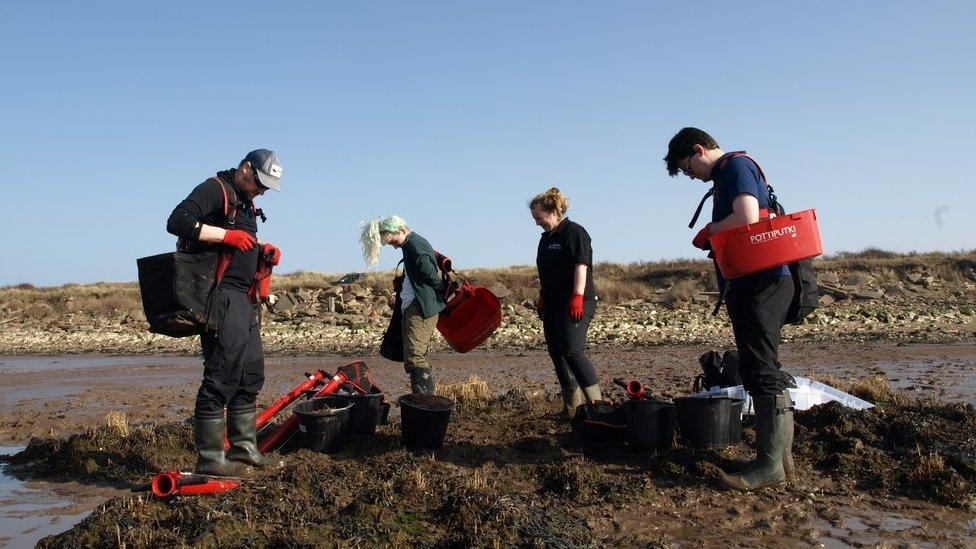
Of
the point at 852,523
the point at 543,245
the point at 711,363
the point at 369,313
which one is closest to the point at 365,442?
the point at 543,245

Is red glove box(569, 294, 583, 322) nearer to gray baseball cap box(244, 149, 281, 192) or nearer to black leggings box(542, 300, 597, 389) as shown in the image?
black leggings box(542, 300, 597, 389)

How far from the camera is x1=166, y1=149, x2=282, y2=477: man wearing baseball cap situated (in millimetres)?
4957

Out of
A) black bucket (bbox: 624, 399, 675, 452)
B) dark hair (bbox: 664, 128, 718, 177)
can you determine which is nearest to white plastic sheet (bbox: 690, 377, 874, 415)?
black bucket (bbox: 624, 399, 675, 452)

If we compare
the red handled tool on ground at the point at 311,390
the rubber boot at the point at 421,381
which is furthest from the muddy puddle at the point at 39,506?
the rubber boot at the point at 421,381

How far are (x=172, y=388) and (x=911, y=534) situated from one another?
9714 millimetres

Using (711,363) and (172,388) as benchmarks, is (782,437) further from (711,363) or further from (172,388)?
(172,388)

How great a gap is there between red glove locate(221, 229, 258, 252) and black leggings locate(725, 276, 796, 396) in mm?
3047

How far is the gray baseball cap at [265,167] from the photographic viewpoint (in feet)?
16.8

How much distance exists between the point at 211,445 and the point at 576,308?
2.78 metres

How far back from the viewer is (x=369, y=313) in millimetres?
22219

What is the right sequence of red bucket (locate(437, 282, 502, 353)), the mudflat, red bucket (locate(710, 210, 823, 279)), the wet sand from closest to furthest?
the mudflat, red bucket (locate(710, 210, 823, 279)), red bucket (locate(437, 282, 502, 353)), the wet sand

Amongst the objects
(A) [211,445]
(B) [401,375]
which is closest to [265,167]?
(A) [211,445]

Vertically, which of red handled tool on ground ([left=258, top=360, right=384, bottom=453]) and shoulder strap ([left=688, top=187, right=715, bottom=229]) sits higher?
shoulder strap ([left=688, top=187, right=715, bottom=229])

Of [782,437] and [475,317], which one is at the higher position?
[475,317]
